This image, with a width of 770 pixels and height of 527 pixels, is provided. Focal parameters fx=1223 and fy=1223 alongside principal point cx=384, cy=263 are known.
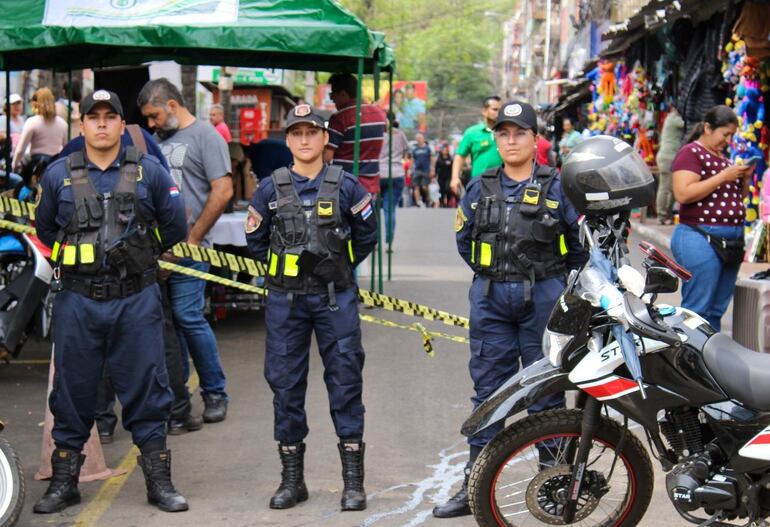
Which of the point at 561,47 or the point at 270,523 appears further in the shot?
the point at 561,47

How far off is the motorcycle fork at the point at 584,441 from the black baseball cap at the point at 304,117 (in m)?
1.91

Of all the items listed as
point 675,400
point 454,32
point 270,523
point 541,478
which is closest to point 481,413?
point 541,478

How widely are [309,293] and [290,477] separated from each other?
0.90 meters

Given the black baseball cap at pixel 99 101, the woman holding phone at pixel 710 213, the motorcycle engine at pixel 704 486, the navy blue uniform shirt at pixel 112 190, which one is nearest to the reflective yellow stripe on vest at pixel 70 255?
the navy blue uniform shirt at pixel 112 190

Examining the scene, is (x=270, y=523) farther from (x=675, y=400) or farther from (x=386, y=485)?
(x=675, y=400)

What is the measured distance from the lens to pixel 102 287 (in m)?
5.73

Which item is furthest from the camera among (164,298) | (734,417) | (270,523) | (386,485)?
(164,298)

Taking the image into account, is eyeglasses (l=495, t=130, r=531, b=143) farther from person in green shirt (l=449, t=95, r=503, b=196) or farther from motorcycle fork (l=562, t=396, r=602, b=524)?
person in green shirt (l=449, t=95, r=503, b=196)

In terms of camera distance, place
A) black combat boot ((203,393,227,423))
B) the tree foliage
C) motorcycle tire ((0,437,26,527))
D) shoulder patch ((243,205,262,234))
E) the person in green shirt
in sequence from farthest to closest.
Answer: the tree foliage < the person in green shirt < black combat boot ((203,393,227,423)) < shoulder patch ((243,205,262,234)) < motorcycle tire ((0,437,26,527))

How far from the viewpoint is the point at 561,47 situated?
56.6 m

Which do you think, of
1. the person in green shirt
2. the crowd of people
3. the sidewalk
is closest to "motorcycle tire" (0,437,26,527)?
the crowd of people

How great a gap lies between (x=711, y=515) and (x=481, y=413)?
103 cm

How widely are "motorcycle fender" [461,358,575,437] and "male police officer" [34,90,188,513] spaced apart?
1.63m

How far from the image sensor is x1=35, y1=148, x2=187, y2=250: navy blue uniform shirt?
19.0 ft
